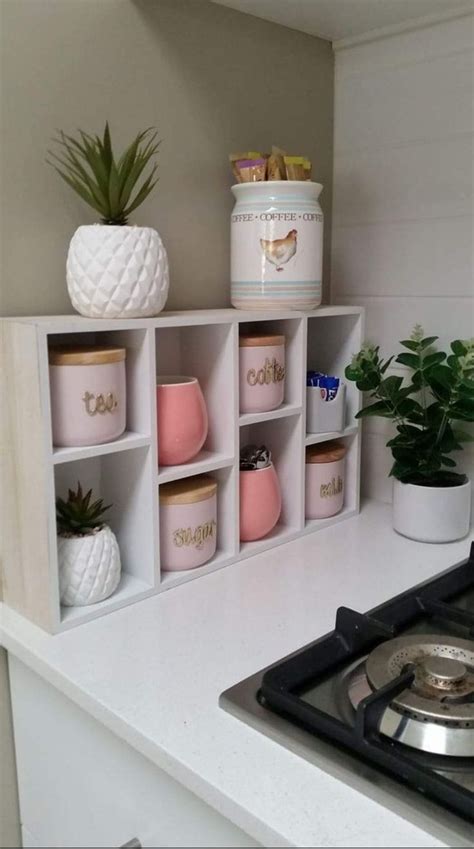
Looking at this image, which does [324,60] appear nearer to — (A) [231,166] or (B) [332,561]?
(A) [231,166]

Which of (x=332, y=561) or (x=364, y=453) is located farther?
(x=364, y=453)

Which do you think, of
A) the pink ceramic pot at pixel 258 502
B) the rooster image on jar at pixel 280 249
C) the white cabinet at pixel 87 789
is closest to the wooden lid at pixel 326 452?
the pink ceramic pot at pixel 258 502

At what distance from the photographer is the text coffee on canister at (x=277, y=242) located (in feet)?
3.42

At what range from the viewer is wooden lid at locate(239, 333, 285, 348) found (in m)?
1.04

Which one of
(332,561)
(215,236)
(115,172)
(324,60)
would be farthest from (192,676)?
(324,60)

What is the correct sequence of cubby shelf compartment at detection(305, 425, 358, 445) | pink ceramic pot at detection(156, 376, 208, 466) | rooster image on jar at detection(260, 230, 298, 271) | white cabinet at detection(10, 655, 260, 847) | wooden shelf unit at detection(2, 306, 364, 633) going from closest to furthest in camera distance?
white cabinet at detection(10, 655, 260, 847)
wooden shelf unit at detection(2, 306, 364, 633)
pink ceramic pot at detection(156, 376, 208, 466)
rooster image on jar at detection(260, 230, 298, 271)
cubby shelf compartment at detection(305, 425, 358, 445)

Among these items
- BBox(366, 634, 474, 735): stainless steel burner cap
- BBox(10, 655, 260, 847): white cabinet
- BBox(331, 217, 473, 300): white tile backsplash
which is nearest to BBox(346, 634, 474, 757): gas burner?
BBox(366, 634, 474, 735): stainless steel burner cap

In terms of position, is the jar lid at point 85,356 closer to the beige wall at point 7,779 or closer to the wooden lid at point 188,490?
the wooden lid at point 188,490

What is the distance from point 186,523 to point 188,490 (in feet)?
0.14

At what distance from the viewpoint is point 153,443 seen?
92 centimetres

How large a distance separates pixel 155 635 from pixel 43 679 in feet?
0.49

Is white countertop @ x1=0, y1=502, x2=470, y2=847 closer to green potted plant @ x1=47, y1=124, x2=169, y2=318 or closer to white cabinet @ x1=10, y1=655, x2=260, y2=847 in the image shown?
white cabinet @ x1=10, y1=655, x2=260, y2=847

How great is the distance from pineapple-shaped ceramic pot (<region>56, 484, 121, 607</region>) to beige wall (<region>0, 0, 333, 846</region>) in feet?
0.55

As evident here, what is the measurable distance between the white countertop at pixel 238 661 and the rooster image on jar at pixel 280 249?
16.6 inches
